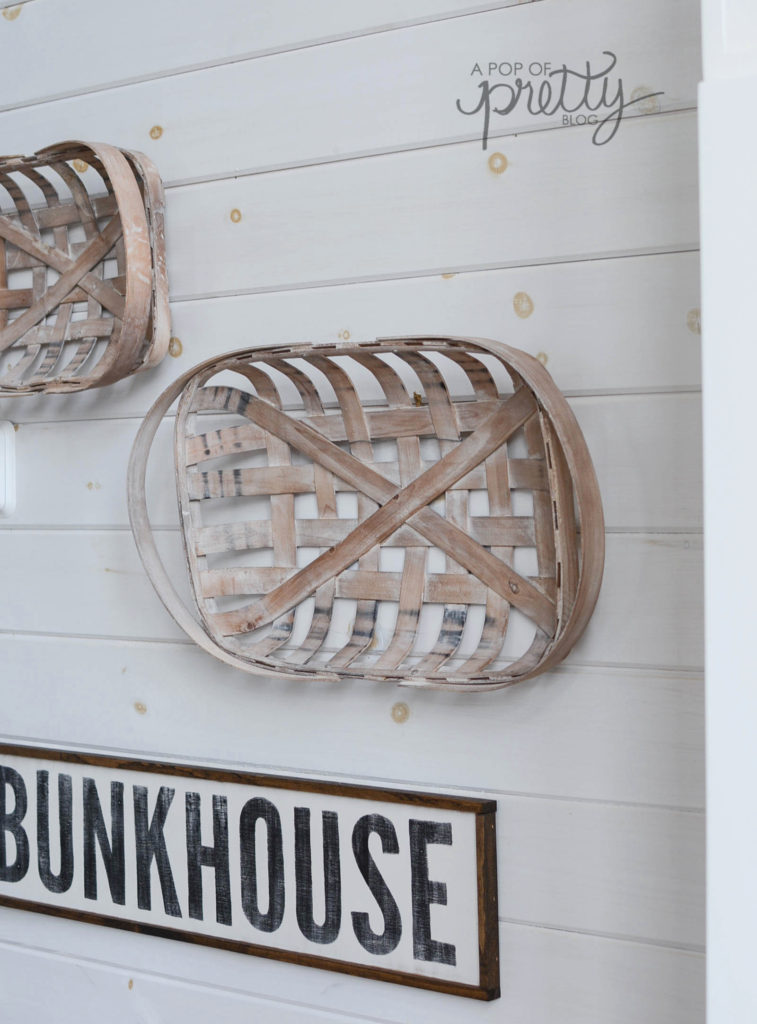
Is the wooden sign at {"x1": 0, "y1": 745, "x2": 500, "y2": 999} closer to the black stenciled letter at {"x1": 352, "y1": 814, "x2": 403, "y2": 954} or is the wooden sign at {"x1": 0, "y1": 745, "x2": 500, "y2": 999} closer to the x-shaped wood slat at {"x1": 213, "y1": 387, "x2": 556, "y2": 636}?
the black stenciled letter at {"x1": 352, "y1": 814, "x2": 403, "y2": 954}

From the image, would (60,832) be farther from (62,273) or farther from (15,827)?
(62,273)

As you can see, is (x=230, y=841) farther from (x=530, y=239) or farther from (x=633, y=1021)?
(x=530, y=239)

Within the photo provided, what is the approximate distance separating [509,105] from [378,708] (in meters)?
0.61

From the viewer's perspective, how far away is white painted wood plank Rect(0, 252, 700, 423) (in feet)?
2.97

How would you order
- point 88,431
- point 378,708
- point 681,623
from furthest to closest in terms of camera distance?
point 88,431 → point 378,708 → point 681,623

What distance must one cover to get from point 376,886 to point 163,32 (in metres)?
0.96

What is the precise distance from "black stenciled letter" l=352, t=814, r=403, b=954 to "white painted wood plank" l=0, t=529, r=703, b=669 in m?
0.27

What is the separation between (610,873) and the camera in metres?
0.93

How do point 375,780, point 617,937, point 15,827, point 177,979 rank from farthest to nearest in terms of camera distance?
point 15,827 → point 177,979 → point 375,780 → point 617,937

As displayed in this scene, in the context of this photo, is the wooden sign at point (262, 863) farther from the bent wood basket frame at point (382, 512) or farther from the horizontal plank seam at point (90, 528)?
the horizontal plank seam at point (90, 528)

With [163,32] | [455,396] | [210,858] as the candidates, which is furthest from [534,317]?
[210,858]

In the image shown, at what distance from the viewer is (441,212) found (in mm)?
999

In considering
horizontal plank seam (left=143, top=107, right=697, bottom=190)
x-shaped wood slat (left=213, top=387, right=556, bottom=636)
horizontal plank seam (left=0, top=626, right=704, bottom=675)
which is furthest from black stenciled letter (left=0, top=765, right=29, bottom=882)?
horizontal plank seam (left=143, top=107, right=697, bottom=190)

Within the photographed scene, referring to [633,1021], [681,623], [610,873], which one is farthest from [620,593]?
[633,1021]
